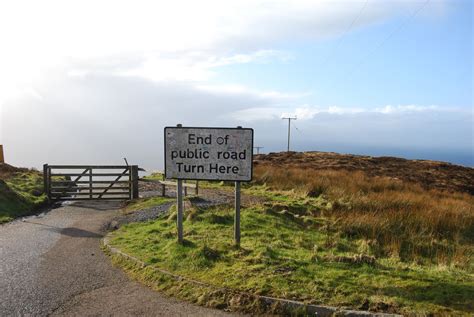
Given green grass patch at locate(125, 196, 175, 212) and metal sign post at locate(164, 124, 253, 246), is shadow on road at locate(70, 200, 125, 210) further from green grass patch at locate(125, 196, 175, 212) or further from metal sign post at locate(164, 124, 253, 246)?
metal sign post at locate(164, 124, 253, 246)

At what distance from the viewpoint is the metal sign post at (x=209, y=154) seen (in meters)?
8.52

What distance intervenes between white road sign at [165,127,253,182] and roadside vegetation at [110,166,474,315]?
4.61 feet

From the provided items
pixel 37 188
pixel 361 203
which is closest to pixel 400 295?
pixel 361 203

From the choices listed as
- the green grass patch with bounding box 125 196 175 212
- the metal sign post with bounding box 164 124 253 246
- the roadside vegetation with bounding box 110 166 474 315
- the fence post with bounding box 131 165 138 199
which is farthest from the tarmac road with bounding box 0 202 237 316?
the fence post with bounding box 131 165 138 199

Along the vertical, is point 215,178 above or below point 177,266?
above

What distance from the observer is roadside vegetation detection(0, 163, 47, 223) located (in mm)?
13727

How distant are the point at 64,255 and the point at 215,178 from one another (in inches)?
140

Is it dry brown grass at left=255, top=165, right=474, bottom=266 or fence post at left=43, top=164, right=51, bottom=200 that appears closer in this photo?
dry brown grass at left=255, top=165, right=474, bottom=266

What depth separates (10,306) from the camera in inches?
239

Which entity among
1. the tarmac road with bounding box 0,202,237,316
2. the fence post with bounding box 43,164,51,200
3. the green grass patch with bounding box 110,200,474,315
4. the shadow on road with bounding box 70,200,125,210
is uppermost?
the fence post with bounding box 43,164,51,200

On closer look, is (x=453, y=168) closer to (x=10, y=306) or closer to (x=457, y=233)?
(x=457, y=233)

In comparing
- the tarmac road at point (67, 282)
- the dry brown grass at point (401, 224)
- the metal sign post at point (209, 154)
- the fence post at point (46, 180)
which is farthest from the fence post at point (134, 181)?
the metal sign post at point (209, 154)

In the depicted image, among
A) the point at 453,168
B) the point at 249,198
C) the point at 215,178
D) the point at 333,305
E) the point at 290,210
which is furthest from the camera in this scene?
the point at 453,168

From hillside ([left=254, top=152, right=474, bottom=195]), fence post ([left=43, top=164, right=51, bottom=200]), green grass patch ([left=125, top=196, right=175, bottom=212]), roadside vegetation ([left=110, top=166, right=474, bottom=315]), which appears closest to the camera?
roadside vegetation ([left=110, top=166, right=474, bottom=315])
